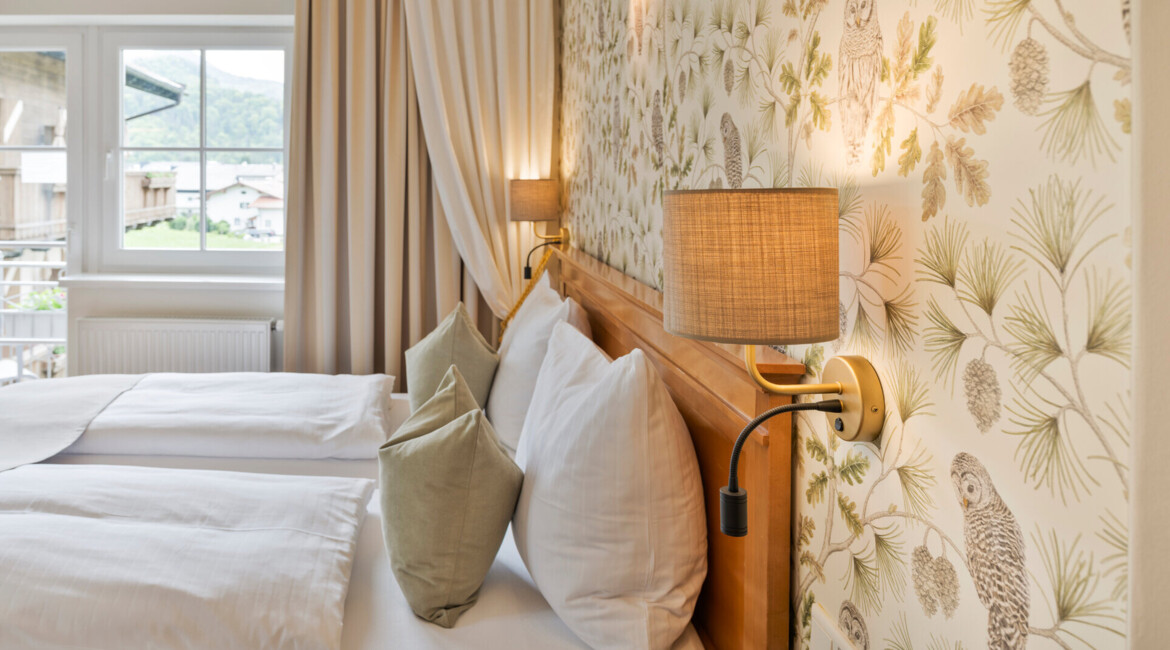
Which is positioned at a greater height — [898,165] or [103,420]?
[898,165]

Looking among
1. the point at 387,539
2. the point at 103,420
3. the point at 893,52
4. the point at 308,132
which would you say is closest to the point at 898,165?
the point at 893,52

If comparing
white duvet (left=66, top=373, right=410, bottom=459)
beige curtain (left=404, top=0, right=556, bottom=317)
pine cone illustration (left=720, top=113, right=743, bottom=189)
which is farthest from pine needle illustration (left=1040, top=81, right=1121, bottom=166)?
beige curtain (left=404, top=0, right=556, bottom=317)

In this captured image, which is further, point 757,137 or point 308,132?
point 308,132

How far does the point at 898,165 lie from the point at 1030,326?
8.9 inches

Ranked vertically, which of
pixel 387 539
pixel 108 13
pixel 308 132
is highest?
A: pixel 108 13

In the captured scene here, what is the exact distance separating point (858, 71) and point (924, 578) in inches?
18.3

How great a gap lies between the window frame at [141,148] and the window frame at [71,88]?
6 centimetres

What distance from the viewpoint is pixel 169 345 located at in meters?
3.52

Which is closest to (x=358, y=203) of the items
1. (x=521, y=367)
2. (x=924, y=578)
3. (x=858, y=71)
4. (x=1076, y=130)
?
(x=521, y=367)

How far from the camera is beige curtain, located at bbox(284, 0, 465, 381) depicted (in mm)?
3340

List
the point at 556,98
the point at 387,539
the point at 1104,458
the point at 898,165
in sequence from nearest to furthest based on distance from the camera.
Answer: the point at 1104,458, the point at 898,165, the point at 387,539, the point at 556,98

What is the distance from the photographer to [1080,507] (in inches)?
20.4

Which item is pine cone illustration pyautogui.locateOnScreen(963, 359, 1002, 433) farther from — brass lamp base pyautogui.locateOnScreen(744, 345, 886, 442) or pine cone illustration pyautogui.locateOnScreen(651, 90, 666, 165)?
pine cone illustration pyautogui.locateOnScreen(651, 90, 666, 165)

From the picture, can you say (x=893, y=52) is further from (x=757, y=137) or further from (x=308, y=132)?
(x=308, y=132)
